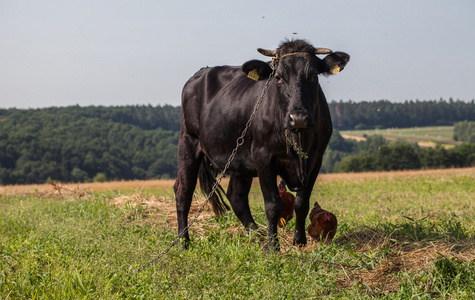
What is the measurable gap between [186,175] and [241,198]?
105cm

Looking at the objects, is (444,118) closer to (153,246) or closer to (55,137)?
(55,137)

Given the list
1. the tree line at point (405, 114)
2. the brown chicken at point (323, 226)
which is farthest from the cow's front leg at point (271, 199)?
the tree line at point (405, 114)

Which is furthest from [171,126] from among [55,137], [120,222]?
[120,222]

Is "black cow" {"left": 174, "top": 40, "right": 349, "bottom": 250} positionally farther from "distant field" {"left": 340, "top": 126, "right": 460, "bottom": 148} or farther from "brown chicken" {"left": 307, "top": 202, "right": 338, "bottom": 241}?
"distant field" {"left": 340, "top": 126, "right": 460, "bottom": 148}

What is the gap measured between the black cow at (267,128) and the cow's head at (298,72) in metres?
0.01

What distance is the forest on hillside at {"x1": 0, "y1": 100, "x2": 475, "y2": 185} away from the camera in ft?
237

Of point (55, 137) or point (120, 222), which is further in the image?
point (55, 137)

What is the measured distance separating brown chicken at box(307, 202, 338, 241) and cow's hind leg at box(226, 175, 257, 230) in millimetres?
1011

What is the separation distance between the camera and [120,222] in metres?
8.75

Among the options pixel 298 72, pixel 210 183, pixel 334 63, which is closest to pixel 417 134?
pixel 210 183

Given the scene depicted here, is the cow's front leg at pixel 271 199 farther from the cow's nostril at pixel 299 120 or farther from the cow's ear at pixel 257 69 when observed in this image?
the cow's ear at pixel 257 69

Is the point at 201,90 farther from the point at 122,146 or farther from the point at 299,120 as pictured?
the point at 122,146

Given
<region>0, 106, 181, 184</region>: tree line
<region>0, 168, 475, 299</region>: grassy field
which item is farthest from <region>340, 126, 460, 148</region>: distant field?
<region>0, 168, 475, 299</region>: grassy field

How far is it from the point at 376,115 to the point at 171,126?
4428 centimetres
